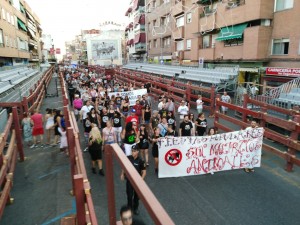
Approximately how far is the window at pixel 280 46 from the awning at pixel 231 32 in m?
3.31

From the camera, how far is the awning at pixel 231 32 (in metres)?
23.5

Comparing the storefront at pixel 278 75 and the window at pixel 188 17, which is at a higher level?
the window at pixel 188 17

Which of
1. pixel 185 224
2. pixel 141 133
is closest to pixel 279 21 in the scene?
pixel 141 133

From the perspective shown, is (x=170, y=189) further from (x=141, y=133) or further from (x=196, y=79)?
(x=196, y=79)

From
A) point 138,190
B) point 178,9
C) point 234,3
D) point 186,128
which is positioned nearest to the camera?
point 138,190

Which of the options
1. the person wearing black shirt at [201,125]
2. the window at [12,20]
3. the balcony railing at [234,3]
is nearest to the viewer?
the person wearing black shirt at [201,125]

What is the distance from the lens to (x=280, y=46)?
821 inches

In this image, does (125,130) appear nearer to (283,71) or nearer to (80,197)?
(80,197)

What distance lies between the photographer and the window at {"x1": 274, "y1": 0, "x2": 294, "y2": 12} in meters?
19.6

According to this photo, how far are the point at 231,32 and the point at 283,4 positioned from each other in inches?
207

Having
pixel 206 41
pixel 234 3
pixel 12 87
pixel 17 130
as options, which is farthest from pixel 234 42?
pixel 17 130

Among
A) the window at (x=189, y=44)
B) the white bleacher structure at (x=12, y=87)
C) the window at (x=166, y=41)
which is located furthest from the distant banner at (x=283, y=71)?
the window at (x=166, y=41)

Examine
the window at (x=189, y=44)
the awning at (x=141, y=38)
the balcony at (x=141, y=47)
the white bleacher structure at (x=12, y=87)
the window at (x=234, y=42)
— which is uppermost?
the awning at (x=141, y=38)

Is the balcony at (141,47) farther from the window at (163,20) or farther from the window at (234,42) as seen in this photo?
the window at (234,42)
